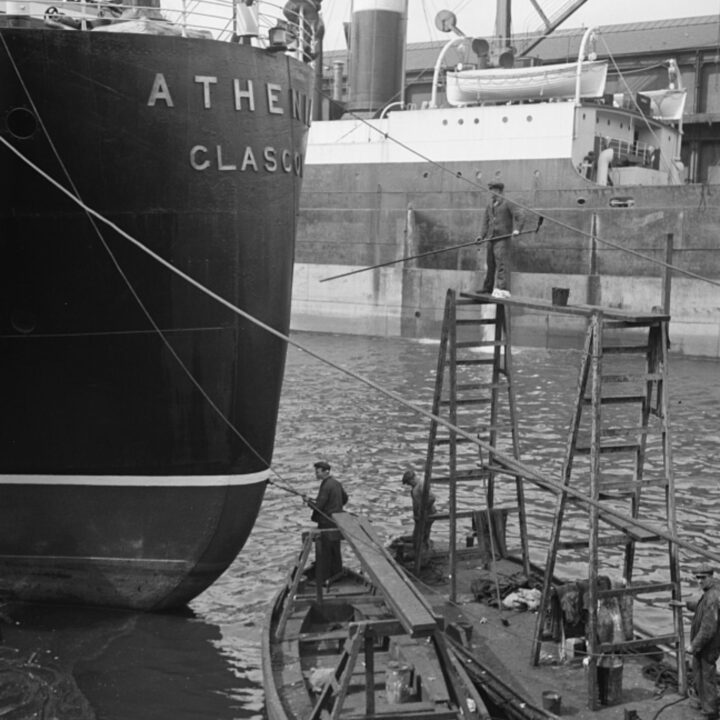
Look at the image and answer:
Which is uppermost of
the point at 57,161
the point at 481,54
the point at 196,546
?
the point at 481,54

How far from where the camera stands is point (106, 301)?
10.9 m

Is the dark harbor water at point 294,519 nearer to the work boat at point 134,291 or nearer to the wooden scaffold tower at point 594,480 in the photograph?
the work boat at point 134,291

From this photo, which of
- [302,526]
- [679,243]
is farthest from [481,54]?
[302,526]

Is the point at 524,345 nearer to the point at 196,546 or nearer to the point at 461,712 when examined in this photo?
the point at 196,546

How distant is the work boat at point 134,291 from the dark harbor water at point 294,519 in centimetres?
70

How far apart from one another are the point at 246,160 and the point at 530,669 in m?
6.09

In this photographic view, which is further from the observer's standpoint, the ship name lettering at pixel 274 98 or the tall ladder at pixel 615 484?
the ship name lettering at pixel 274 98

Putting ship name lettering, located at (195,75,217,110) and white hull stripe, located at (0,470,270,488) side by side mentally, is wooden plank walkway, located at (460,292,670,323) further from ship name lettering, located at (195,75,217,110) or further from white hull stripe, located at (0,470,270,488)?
white hull stripe, located at (0,470,270,488)

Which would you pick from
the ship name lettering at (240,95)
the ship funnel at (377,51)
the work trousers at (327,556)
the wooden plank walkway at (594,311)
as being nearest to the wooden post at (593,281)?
the ship funnel at (377,51)

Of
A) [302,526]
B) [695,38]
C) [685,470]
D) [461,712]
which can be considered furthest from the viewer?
[695,38]

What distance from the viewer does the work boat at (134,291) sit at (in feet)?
34.6

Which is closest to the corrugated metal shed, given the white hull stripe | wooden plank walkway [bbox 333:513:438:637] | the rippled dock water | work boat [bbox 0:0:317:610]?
the rippled dock water

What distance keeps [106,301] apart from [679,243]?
82.8 ft

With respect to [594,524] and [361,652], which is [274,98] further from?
[361,652]
